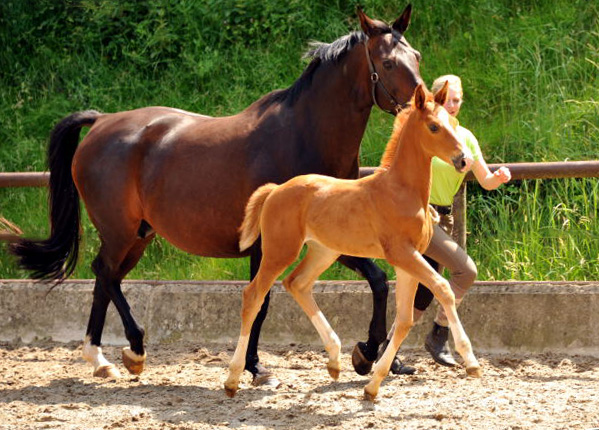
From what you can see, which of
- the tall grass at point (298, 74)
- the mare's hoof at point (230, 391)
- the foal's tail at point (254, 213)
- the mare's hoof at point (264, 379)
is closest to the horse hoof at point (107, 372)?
the mare's hoof at point (264, 379)

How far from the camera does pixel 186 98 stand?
10773mm

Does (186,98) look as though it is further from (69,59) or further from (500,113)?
(500,113)

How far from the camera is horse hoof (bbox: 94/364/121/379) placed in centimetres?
633

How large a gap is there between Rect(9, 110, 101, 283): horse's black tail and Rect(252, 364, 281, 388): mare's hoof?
6.10 ft

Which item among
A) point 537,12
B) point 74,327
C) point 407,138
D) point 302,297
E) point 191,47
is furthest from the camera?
point 191,47

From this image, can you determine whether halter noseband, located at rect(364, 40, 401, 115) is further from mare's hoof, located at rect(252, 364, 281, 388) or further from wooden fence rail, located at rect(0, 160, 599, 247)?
mare's hoof, located at rect(252, 364, 281, 388)

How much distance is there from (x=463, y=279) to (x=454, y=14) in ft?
17.3

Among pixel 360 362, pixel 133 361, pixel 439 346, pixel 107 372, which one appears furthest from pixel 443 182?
pixel 107 372

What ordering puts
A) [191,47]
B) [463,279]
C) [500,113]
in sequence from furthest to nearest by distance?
[191,47], [500,113], [463,279]

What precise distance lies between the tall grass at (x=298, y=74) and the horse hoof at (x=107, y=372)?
1.83m

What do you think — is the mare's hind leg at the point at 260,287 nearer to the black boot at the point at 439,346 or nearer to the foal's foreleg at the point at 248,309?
the foal's foreleg at the point at 248,309

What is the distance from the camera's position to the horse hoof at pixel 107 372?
20.8ft

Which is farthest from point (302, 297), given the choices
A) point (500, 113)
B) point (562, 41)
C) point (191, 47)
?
point (191, 47)

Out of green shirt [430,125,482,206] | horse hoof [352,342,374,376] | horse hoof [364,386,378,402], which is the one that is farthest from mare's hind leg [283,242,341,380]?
green shirt [430,125,482,206]
